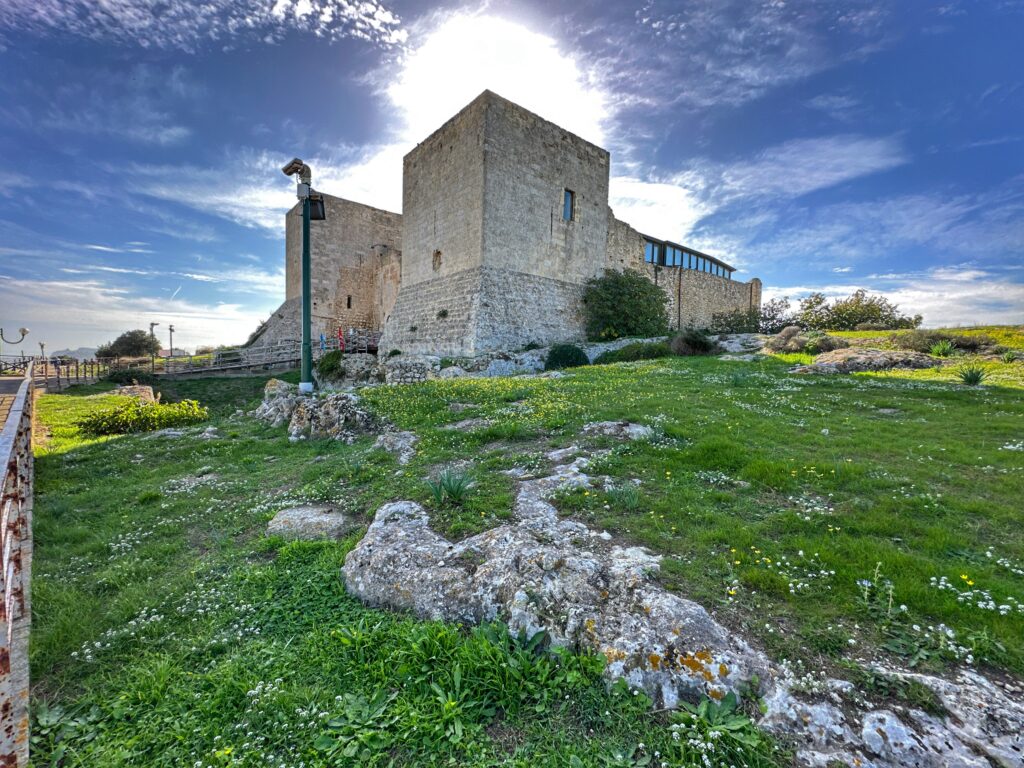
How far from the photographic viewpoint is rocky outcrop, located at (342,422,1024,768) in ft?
7.67

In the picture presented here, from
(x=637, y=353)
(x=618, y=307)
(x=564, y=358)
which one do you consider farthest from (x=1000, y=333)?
(x=564, y=358)

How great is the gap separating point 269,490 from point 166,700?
169 inches

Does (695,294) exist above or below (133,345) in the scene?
above

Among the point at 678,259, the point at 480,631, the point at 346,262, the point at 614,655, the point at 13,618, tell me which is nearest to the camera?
the point at 614,655

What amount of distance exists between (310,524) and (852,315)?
3799 centimetres

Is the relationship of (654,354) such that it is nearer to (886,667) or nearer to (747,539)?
(747,539)

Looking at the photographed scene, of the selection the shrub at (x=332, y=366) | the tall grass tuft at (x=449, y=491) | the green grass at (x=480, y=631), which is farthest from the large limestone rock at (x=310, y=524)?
the shrub at (x=332, y=366)

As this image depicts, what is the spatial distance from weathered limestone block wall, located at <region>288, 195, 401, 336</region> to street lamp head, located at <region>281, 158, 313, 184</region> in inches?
733

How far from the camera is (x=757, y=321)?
32.7 metres

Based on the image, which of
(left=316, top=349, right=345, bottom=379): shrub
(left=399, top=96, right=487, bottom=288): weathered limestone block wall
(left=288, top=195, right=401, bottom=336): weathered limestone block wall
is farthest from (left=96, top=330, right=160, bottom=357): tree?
(left=399, top=96, right=487, bottom=288): weathered limestone block wall

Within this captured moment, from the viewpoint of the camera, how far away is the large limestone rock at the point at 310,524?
5149mm

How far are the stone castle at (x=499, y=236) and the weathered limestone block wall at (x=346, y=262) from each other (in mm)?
698

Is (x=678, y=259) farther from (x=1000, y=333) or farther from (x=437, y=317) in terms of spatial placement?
(x=437, y=317)

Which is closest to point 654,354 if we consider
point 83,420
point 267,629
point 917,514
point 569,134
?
point 569,134
